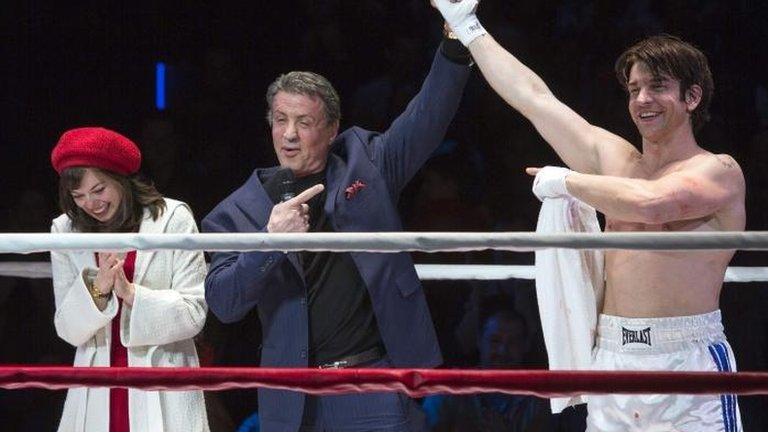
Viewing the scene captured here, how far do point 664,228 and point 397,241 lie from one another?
0.67 meters

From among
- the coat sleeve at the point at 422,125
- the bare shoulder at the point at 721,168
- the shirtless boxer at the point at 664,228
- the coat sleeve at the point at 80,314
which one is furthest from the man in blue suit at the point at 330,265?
the bare shoulder at the point at 721,168

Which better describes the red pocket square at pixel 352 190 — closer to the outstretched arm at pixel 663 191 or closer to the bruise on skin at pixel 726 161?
the outstretched arm at pixel 663 191

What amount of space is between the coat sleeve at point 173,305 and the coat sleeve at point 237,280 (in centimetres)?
8

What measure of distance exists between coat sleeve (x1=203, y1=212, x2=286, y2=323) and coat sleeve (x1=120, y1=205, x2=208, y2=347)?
0.26ft

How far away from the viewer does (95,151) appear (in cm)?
257

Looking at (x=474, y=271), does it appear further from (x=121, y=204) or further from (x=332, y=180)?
(x=121, y=204)

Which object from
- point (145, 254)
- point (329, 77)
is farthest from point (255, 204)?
point (329, 77)

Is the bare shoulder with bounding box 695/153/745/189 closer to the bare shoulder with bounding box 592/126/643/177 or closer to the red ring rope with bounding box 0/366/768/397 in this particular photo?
the bare shoulder with bounding box 592/126/643/177

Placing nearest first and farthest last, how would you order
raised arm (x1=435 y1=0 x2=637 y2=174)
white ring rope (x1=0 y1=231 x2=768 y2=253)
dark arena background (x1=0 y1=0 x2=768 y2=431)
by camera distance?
white ring rope (x1=0 y1=231 x2=768 y2=253) < raised arm (x1=435 y1=0 x2=637 y2=174) < dark arena background (x1=0 y1=0 x2=768 y2=431)

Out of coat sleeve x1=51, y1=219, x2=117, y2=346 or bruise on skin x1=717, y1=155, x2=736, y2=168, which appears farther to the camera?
coat sleeve x1=51, y1=219, x2=117, y2=346

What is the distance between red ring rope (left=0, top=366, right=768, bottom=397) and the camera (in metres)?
1.86

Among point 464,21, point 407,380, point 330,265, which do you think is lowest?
point 407,380

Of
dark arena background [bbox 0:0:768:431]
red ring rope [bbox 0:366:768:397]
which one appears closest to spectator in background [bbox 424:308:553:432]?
dark arena background [bbox 0:0:768:431]

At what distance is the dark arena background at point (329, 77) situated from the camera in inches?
158
